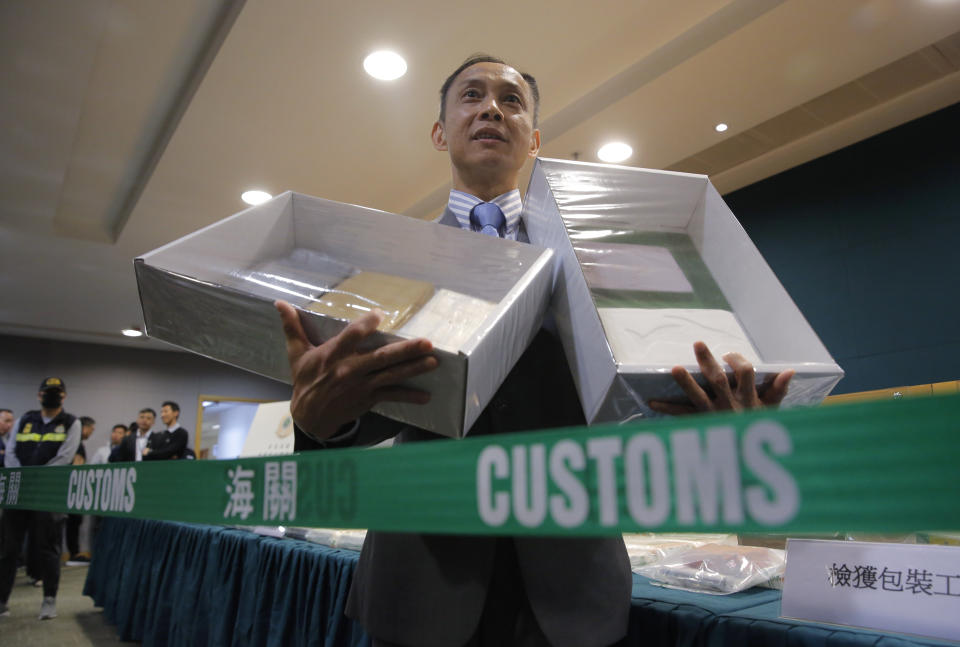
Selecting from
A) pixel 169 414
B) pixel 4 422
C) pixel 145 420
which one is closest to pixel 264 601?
pixel 169 414

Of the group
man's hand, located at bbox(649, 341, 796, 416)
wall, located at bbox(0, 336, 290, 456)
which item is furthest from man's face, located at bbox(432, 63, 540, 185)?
wall, located at bbox(0, 336, 290, 456)

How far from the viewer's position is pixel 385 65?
268 cm

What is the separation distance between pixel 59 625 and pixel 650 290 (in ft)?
13.4

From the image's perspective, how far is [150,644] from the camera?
2.51 metres

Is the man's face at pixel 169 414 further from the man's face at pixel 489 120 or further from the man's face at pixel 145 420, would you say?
the man's face at pixel 489 120

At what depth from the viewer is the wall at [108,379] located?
24.9 feet

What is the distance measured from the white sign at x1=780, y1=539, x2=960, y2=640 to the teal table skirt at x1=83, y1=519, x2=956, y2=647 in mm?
19

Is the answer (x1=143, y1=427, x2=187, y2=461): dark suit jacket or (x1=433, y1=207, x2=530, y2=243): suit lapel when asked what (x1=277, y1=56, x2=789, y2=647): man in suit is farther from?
(x1=143, y1=427, x2=187, y2=461): dark suit jacket

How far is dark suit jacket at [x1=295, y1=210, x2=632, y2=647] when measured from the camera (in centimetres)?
64

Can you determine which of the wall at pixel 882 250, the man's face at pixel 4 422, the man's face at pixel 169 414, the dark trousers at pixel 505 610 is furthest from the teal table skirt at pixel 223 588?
the wall at pixel 882 250

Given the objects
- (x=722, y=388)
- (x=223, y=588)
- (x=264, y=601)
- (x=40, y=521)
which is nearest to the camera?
(x=722, y=388)

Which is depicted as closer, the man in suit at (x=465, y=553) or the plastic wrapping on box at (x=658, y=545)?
the man in suit at (x=465, y=553)

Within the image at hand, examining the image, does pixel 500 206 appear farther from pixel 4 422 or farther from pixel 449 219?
pixel 4 422

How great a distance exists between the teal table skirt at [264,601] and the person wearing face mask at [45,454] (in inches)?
11.9
